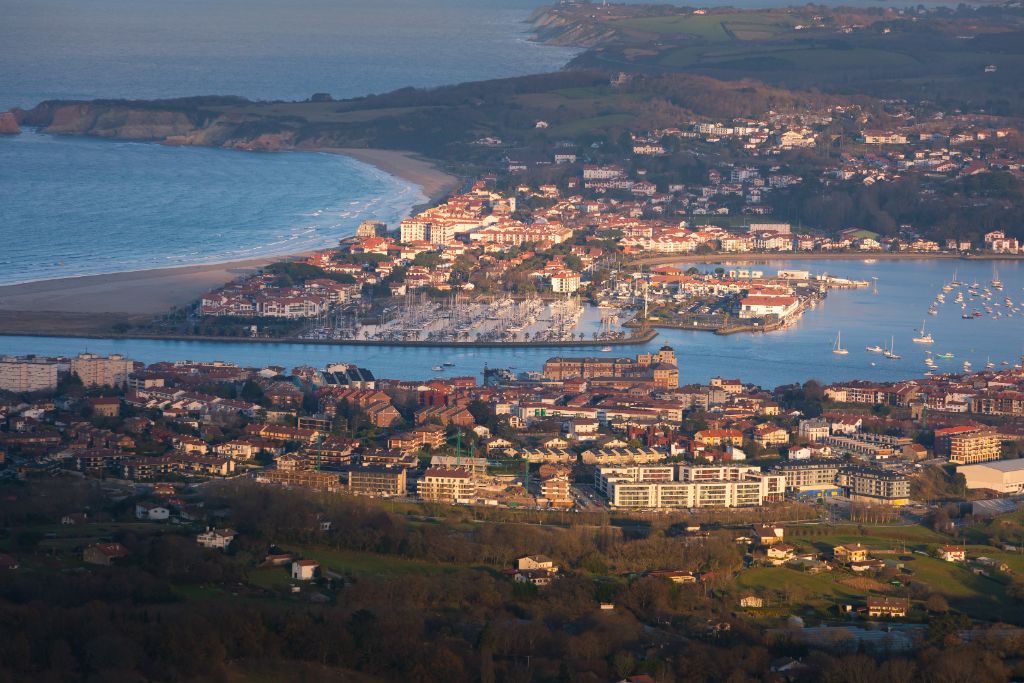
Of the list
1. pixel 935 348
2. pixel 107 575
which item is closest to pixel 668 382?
pixel 935 348

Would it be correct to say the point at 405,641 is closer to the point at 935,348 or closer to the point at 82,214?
the point at 935,348

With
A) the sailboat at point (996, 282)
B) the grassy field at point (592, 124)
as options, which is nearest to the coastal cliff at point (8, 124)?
the grassy field at point (592, 124)

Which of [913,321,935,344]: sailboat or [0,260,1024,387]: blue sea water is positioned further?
[913,321,935,344]: sailboat

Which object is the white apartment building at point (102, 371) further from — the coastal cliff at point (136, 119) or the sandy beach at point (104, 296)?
the coastal cliff at point (136, 119)

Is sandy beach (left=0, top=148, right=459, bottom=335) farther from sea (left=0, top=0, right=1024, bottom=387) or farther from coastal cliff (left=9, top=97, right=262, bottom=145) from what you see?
coastal cliff (left=9, top=97, right=262, bottom=145)

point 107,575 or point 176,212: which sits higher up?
point 176,212

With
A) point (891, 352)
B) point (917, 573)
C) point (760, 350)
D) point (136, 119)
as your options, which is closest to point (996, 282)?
point (891, 352)

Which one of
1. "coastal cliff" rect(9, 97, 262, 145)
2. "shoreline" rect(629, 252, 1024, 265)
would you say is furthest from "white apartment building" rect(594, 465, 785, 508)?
"coastal cliff" rect(9, 97, 262, 145)
